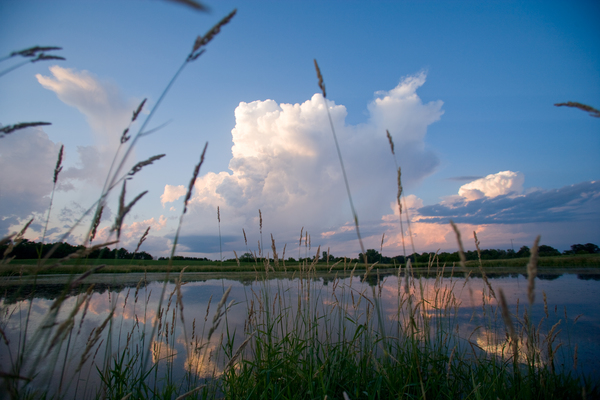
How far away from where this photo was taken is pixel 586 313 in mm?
4523

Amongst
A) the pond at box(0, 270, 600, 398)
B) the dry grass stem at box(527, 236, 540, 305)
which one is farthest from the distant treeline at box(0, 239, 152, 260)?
the dry grass stem at box(527, 236, 540, 305)

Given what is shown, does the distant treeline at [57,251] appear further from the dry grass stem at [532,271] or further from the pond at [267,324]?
the dry grass stem at [532,271]

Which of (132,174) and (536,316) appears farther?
(536,316)

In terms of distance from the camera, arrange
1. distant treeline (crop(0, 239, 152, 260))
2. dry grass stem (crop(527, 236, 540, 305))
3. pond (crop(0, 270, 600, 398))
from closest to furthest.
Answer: dry grass stem (crop(527, 236, 540, 305))
distant treeline (crop(0, 239, 152, 260))
pond (crop(0, 270, 600, 398))

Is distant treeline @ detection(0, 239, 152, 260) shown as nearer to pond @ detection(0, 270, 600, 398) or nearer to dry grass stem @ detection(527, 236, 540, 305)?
pond @ detection(0, 270, 600, 398)

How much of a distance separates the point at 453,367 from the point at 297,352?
1.31 metres

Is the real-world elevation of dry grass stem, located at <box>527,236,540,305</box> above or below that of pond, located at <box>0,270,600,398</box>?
above

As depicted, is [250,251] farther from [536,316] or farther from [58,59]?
[536,316]

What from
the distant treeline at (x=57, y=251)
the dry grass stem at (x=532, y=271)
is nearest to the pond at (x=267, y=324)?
the distant treeline at (x=57, y=251)

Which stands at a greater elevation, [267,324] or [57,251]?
[57,251]

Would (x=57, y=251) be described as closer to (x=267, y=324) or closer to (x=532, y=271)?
(x=267, y=324)

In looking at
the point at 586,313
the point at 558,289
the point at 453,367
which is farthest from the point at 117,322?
the point at 558,289

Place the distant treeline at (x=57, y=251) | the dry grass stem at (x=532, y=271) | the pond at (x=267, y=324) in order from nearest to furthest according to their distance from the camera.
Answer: the dry grass stem at (x=532, y=271) → the distant treeline at (x=57, y=251) → the pond at (x=267, y=324)

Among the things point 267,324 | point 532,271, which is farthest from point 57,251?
point 532,271
